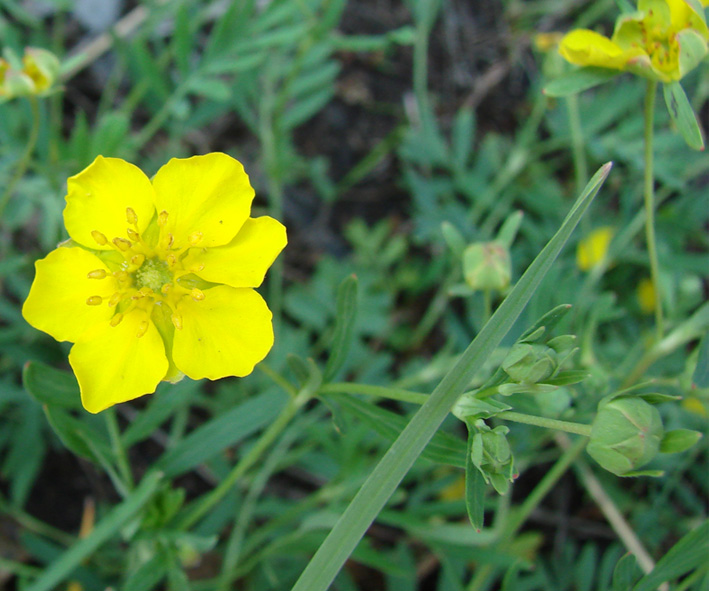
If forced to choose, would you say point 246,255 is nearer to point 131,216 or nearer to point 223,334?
point 223,334

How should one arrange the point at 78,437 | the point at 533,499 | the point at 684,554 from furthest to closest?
the point at 533,499
the point at 78,437
the point at 684,554

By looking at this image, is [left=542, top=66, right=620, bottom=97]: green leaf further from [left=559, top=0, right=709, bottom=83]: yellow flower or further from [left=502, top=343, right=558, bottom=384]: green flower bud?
[left=502, top=343, right=558, bottom=384]: green flower bud

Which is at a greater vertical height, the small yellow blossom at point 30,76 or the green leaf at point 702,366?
the small yellow blossom at point 30,76

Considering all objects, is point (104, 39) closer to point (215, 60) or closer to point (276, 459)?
point (215, 60)

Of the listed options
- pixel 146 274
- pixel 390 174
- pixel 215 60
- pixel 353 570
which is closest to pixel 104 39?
pixel 215 60

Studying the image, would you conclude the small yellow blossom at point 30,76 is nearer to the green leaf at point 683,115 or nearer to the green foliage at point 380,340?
the green foliage at point 380,340

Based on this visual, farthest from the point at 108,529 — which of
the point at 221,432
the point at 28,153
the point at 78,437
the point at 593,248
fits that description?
the point at 593,248

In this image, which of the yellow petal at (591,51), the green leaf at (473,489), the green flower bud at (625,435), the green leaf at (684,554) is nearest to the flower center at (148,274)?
the green leaf at (473,489)
